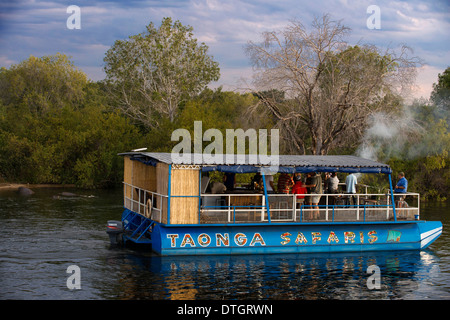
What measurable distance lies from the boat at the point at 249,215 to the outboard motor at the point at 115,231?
4cm

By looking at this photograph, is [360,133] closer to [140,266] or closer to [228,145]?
[228,145]

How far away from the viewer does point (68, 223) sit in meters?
27.4

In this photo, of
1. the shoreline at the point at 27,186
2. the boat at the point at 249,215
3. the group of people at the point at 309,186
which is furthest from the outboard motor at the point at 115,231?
the shoreline at the point at 27,186

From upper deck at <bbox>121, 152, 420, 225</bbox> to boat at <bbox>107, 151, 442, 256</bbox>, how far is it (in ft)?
0.11

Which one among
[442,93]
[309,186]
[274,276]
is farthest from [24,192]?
[442,93]

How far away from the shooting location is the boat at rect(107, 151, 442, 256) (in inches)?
771

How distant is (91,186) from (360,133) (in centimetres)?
2415

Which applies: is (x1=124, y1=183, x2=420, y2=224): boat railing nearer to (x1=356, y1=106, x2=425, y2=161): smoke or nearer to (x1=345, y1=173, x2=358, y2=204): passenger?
(x1=345, y1=173, x2=358, y2=204): passenger

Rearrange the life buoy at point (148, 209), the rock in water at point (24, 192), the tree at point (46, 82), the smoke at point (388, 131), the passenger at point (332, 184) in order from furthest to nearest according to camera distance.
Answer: the tree at point (46, 82) < the rock in water at point (24, 192) < the smoke at point (388, 131) < the passenger at point (332, 184) < the life buoy at point (148, 209)

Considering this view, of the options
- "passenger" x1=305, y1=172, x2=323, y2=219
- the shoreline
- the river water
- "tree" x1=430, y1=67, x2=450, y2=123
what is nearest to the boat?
"passenger" x1=305, y1=172, x2=323, y2=219

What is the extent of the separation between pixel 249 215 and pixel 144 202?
13.0 ft

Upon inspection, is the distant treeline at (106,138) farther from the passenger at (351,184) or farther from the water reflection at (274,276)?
the water reflection at (274,276)

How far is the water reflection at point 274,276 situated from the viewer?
16484 mm
